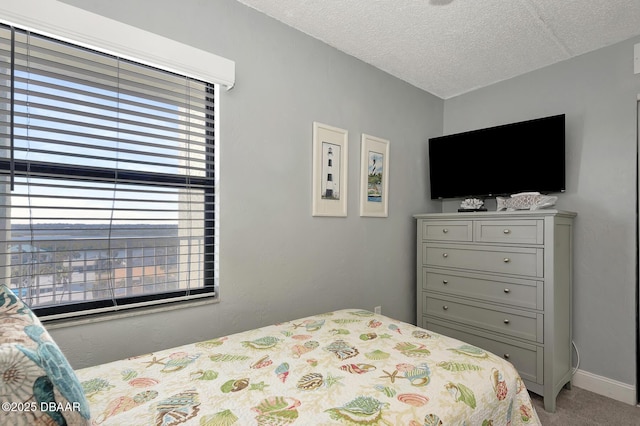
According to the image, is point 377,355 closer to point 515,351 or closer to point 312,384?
point 312,384

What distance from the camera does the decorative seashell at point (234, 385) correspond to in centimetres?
116

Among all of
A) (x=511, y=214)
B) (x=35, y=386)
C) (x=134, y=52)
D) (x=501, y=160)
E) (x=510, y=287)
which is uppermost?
(x=134, y=52)

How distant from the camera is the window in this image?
1436mm

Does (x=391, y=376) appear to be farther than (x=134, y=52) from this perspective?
No

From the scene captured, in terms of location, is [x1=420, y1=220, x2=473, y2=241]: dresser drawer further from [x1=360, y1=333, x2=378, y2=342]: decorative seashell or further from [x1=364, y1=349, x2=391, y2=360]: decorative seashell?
[x1=364, y1=349, x2=391, y2=360]: decorative seashell

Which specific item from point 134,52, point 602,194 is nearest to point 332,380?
point 134,52

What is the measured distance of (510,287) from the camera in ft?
7.86

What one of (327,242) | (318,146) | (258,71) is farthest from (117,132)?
(327,242)

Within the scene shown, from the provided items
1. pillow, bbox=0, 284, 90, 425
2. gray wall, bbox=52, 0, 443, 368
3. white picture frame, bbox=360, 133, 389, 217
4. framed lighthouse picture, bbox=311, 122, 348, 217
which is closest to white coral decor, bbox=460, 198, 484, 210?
gray wall, bbox=52, 0, 443, 368

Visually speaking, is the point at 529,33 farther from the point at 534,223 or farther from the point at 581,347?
the point at 581,347

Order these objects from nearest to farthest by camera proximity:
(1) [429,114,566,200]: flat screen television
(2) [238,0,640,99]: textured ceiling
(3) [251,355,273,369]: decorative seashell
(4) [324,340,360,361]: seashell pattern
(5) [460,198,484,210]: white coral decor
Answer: (3) [251,355,273,369]: decorative seashell → (4) [324,340,360,361]: seashell pattern → (2) [238,0,640,99]: textured ceiling → (1) [429,114,566,200]: flat screen television → (5) [460,198,484,210]: white coral decor

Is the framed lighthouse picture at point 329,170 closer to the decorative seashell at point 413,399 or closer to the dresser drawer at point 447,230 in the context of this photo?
the dresser drawer at point 447,230

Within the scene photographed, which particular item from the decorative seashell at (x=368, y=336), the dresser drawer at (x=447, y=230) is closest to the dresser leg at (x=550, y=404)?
the dresser drawer at (x=447, y=230)

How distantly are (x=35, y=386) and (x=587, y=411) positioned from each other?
293cm
